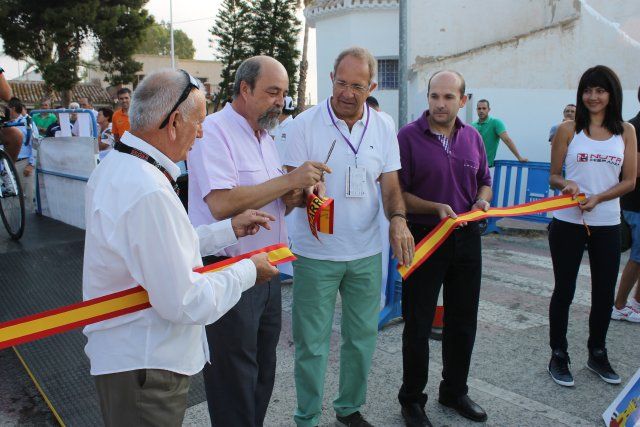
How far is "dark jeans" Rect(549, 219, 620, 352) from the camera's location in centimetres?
370

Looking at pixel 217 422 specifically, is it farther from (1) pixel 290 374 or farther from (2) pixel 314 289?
(1) pixel 290 374

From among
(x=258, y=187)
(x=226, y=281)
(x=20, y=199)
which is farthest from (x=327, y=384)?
(x=20, y=199)

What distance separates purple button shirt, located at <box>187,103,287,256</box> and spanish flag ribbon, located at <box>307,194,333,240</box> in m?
0.18

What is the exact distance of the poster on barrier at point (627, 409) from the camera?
2719 millimetres

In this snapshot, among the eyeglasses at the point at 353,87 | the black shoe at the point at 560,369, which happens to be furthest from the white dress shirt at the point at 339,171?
the black shoe at the point at 560,369

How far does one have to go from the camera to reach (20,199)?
6172mm

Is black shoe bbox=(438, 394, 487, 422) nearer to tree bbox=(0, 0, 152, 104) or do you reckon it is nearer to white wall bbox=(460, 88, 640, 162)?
white wall bbox=(460, 88, 640, 162)

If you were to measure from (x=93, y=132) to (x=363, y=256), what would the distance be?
518cm

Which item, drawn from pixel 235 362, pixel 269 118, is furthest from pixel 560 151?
pixel 235 362

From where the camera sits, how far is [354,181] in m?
3.03

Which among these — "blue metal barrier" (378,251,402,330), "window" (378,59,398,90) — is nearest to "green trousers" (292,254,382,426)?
"blue metal barrier" (378,251,402,330)

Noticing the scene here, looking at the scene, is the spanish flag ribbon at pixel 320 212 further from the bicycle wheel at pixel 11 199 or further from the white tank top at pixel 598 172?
the bicycle wheel at pixel 11 199

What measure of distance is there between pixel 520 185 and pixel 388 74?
14.6 metres

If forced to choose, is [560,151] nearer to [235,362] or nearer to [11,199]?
[235,362]
